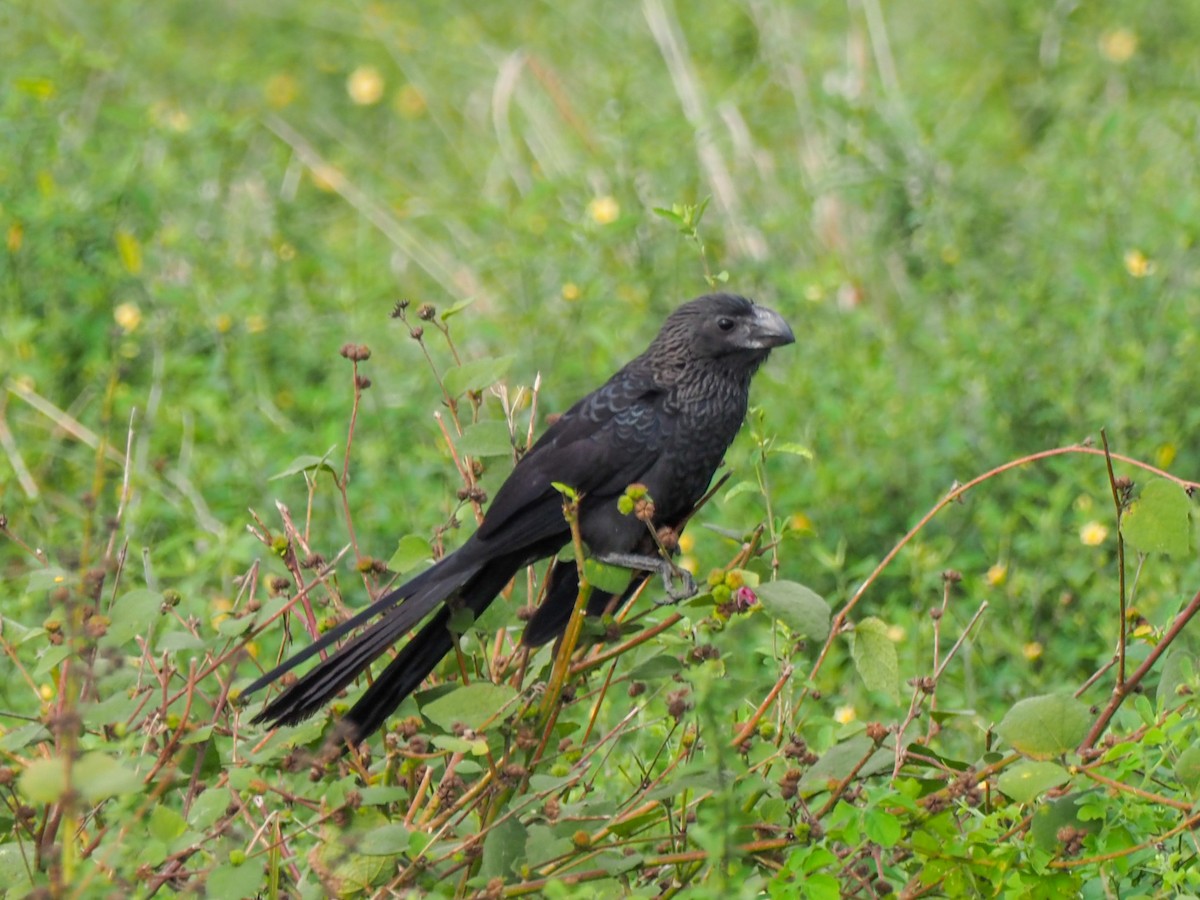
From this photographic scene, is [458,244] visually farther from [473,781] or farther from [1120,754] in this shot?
[1120,754]

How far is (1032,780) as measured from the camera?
2.14 m

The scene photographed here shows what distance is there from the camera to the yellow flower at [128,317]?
5.29m

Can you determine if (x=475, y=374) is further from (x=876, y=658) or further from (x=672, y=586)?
(x=876, y=658)

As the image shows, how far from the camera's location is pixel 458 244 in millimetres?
6102

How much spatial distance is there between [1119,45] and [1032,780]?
528cm

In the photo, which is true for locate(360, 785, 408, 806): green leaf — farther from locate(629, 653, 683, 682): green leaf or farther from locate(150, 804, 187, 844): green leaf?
locate(629, 653, 683, 682): green leaf

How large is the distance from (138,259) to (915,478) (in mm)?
2657

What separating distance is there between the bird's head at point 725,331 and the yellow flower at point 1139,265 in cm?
170

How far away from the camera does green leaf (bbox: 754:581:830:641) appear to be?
2139 mm

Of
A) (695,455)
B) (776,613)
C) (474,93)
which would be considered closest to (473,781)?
(776,613)

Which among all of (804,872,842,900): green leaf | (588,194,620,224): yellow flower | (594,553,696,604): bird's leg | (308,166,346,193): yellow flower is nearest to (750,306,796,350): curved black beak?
(594,553,696,604): bird's leg

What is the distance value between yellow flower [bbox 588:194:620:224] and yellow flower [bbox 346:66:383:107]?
Result: 2821 mm

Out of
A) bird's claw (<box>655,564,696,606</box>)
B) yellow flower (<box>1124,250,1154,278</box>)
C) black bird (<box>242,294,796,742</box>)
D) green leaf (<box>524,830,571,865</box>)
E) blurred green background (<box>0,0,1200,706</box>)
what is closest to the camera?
green leaf (<box>524,830,571,865</box>)

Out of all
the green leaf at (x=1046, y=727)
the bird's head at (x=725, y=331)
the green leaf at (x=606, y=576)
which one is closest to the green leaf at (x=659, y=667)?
the green leaf at (x=606, y=576)
